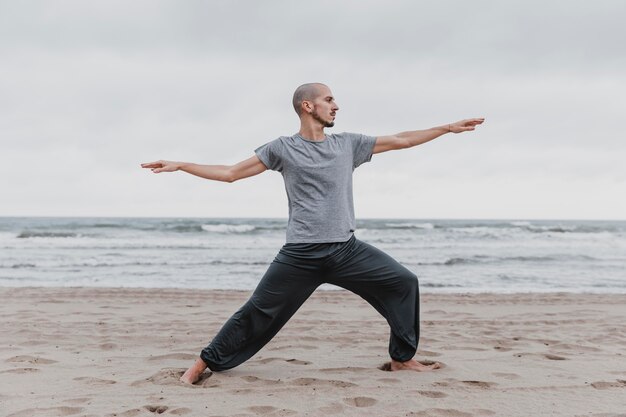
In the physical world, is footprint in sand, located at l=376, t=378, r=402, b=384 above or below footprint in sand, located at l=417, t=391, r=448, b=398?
below

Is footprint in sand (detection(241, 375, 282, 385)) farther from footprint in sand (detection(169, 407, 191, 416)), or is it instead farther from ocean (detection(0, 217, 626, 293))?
ocean (detection(0, 217, 626, 293))

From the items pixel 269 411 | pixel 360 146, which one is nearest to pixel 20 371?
pixel 269 411

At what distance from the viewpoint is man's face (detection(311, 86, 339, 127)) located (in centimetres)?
436

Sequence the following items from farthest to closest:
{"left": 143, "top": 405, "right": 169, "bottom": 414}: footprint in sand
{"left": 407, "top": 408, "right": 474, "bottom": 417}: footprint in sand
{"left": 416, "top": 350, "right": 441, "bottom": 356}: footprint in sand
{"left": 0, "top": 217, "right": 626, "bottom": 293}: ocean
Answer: {"left": 0, "top": 217, "right": 626, "bottom": 293}: ocean → {"left": 416, "top": 350, "right": 441, "bottom": 356}: footprint in sand → {"left": 143, "top": 405, "right": 169, "bottom": 414}: footprint in sand → {"left": 407, "top": 408, "right": 474, "bottom": 417}: footprint in sand

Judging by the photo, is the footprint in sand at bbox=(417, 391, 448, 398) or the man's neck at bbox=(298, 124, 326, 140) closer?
the footprint in sand at bbox=(417, 391, 448, 398)

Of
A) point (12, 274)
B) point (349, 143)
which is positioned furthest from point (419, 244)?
point (349, 143)

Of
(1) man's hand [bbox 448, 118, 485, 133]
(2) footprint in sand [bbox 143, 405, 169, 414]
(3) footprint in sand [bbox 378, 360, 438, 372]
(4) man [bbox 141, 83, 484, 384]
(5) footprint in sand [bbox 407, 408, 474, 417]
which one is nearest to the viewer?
(5) footprint in sand [bbox 407, 408, 474, 417]

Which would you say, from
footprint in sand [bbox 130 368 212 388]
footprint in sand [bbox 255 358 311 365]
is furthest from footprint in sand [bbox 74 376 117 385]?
footprint in sand [bbox 255 358 311 365]

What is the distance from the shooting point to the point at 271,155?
4398 mm

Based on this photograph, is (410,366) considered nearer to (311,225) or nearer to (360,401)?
(360,401)

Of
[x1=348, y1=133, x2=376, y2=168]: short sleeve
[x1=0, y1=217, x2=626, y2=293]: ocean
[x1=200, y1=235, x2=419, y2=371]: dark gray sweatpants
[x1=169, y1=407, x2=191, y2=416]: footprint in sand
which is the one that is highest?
[x1=348, y1=133, x2=376, y2=168]: short sleeve

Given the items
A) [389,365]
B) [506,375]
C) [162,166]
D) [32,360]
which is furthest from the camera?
[32,360]

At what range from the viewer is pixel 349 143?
4.51 meters

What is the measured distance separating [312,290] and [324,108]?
130 centimetres
